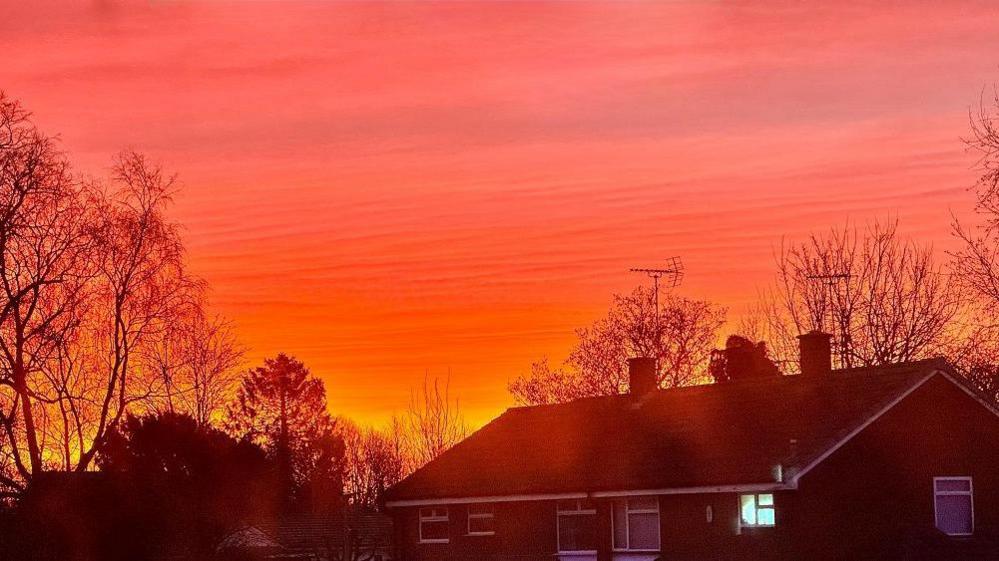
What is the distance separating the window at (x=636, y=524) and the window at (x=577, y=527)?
0.75m

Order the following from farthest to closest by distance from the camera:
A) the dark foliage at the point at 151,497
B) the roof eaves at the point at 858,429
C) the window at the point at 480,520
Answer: the window at the point at 480,520
the dark foliage at the point at 151,497
the roof eaves at the point at 858,429

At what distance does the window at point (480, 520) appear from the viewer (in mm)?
44344

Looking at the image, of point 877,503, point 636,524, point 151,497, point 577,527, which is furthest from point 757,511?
point 151,497

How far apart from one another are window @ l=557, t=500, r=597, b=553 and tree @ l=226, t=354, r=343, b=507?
58.5 metres

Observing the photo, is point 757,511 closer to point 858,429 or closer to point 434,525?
point 858,429

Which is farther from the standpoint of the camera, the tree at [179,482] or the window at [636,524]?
the tree at [179,482]

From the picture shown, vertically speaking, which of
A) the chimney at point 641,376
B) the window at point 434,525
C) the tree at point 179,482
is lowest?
the window at point 434,525

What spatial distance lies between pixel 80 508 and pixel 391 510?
10085mm

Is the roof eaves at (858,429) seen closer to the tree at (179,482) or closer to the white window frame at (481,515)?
the white window frame at (481,515)

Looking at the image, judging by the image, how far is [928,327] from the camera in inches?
2352

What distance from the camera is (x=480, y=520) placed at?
147ft

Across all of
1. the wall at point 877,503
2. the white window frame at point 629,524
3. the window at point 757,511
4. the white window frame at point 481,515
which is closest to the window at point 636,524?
the white window frame at point 629,524

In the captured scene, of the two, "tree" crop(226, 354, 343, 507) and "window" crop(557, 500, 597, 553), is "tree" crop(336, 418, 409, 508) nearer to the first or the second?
"tree" crop(226, 354, 343, 507)

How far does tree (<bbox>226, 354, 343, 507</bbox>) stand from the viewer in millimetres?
99812
